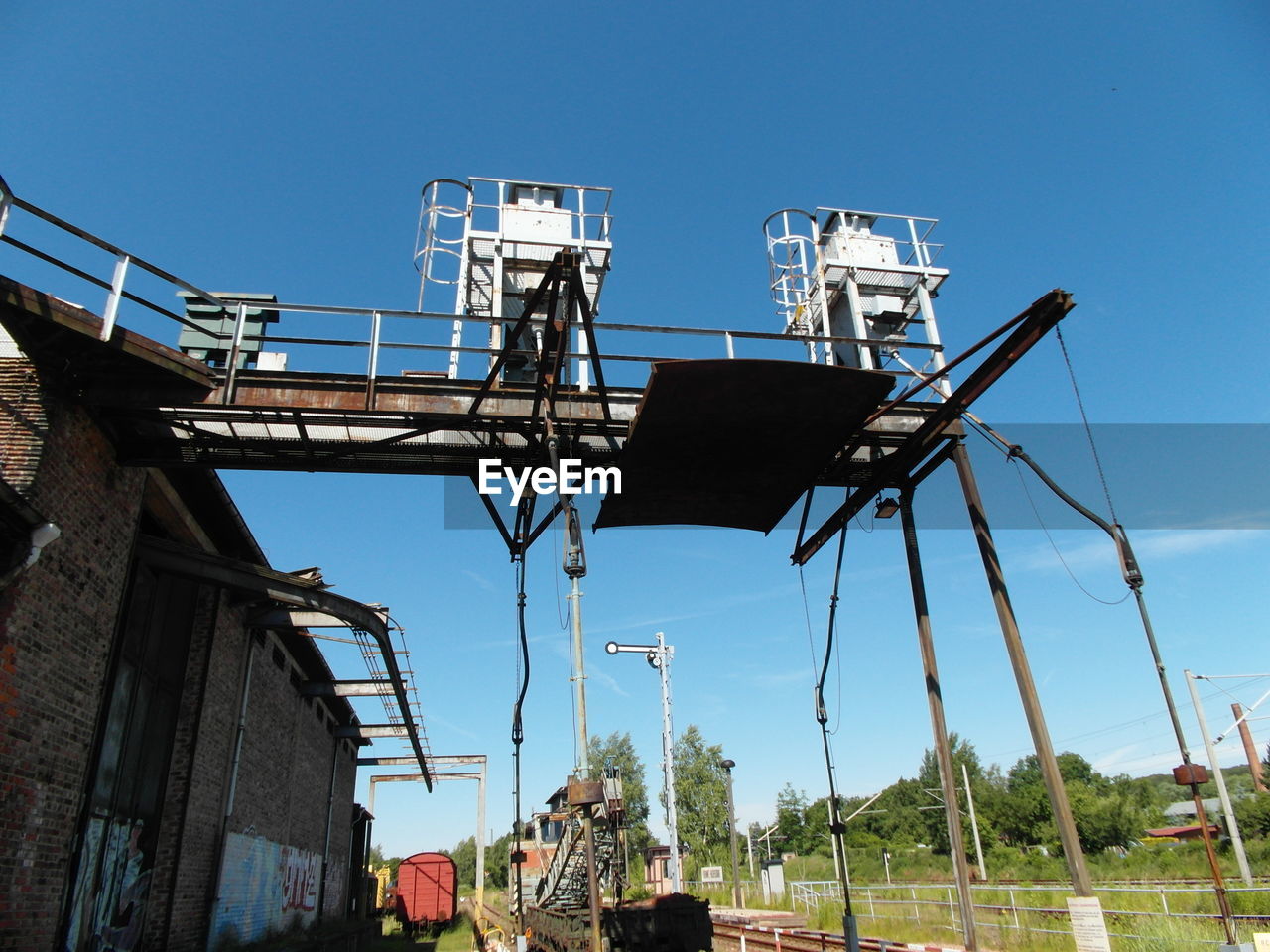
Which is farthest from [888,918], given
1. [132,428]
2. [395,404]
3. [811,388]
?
[132,428]

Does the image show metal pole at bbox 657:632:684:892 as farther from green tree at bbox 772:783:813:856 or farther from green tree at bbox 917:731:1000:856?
green tree at bbox 772:783:813:856

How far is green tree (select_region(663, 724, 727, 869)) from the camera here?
5609cm

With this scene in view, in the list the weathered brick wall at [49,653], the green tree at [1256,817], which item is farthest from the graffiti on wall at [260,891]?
the green tree at [1256,817]

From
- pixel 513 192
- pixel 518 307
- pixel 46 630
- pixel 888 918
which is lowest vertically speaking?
pixel 888 918

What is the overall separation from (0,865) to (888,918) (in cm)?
1858

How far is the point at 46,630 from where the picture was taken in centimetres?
671

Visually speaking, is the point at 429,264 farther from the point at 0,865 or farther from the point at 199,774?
the point at 0,865

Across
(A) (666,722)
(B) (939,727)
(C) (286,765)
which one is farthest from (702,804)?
(B) (939,727)

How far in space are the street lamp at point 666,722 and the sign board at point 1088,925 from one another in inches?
549

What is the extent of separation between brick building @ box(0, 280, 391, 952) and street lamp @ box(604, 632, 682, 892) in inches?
355

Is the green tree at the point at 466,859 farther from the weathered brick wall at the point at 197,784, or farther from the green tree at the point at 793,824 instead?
the weathered brick wall at the point at 197,784

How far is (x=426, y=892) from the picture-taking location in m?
30.5

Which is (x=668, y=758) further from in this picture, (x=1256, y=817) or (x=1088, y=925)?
(x=1256, y=817)

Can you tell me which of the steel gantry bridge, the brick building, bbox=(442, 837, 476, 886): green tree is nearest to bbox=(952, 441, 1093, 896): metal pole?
the steel gantry bridge
